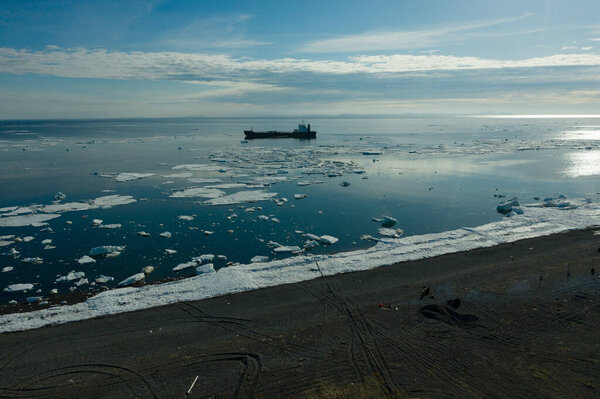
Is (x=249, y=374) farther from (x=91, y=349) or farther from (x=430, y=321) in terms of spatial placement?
(x=430, y=321)

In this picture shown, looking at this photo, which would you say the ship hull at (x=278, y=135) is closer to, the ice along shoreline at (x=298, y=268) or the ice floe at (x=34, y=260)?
the ice along shoreline at (x=298, y=268)

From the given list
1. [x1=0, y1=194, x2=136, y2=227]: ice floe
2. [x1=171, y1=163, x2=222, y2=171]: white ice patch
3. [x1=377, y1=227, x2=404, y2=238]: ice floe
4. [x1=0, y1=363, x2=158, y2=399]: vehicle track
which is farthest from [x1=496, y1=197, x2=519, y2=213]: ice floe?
[x1=171, y1=163, x2=222, y2=171]: white ice patch

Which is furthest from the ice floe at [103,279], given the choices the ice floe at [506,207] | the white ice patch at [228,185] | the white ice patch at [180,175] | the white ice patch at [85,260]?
the ice floe at [506,207]

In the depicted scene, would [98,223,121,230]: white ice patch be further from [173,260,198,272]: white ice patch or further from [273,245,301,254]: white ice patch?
[273,245,301,254]: white ice patch

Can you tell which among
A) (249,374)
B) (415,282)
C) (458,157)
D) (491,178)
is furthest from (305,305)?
(458,157)

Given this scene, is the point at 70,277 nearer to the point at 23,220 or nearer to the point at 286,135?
the point at 23,220
